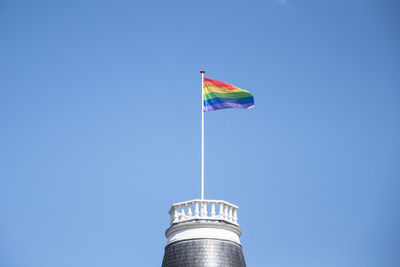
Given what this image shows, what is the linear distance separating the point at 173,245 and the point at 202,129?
8705mm

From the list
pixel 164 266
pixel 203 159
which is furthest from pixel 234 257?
pixel 203 159

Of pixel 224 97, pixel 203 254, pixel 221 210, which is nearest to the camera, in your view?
pixel 203 254

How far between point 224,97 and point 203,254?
1303 centimetres

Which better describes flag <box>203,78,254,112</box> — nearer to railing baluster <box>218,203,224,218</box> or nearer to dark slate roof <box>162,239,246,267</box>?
railing baluster <box>218,203,224,218</box>

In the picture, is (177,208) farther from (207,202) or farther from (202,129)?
(202,129)

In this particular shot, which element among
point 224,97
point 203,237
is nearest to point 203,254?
point 203,237

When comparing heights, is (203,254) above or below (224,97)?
below

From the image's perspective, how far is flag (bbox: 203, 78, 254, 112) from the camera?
48000 mm

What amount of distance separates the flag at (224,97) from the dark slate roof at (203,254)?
11032 millimetres

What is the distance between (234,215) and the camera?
42.8m

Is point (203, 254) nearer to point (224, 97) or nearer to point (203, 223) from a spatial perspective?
point (203, 223)

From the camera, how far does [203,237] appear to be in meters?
40.7

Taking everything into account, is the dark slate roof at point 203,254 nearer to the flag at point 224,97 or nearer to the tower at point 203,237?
the tower at point 203,237

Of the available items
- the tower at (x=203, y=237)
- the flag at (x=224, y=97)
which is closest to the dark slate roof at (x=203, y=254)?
the tower at (x=203, y=237)
